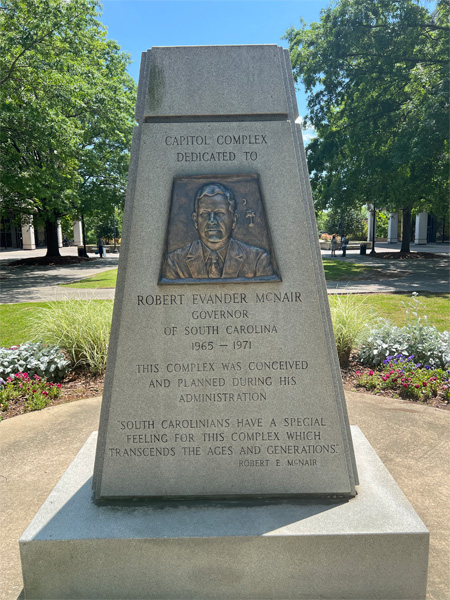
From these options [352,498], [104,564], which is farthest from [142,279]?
[352,498]

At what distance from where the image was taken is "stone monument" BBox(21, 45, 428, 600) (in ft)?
9.46

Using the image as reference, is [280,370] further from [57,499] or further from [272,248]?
[57,499]

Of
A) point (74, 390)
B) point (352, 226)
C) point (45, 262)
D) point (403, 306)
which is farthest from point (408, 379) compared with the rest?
point (352, 226)

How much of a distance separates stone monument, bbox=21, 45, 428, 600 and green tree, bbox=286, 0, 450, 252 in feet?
56.8

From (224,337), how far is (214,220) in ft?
2.41

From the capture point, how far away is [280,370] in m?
2.91

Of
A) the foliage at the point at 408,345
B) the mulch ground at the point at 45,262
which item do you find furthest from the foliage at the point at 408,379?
the mulch ground at the point at 45,262

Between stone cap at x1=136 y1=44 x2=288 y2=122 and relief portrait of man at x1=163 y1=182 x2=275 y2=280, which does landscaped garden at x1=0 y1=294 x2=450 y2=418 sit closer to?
relief portrait of man at x1=163 y1=182 x2=275 y2=280

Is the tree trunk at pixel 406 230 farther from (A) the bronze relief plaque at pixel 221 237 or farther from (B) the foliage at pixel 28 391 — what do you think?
(A) the bronze relief plaque at pixel 221 237

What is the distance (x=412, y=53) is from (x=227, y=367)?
72.1ft

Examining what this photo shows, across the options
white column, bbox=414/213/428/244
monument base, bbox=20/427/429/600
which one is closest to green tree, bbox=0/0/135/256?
monument base, bbox=20/427/429/600

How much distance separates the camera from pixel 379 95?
2088cm

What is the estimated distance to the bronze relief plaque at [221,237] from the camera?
2.87 meters

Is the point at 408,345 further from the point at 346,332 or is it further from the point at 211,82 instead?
the point at 211,82
